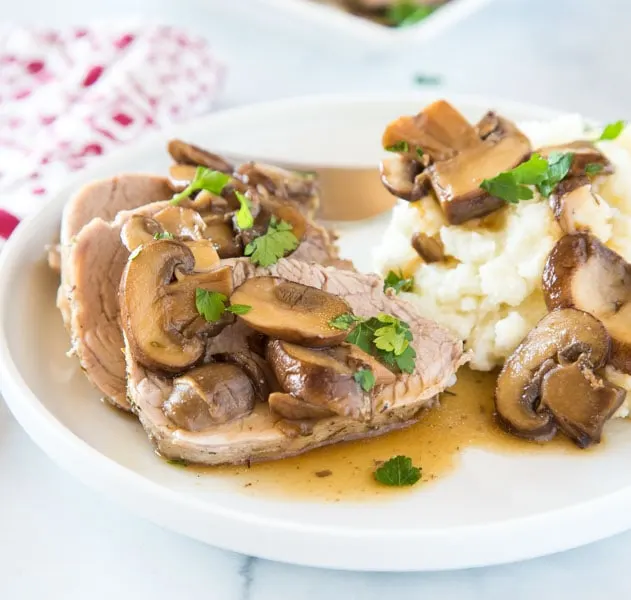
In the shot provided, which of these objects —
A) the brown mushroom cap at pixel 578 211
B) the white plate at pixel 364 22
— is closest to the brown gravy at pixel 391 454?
the brown mushroom cap at pixel 578 211

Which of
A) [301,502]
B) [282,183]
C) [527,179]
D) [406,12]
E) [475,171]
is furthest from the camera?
[406,12]

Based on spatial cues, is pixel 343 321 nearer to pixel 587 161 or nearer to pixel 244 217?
pixel 244 217

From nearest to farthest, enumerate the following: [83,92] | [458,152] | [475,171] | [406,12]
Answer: [475,171] → [458,152] → [83,92] → [406,12]

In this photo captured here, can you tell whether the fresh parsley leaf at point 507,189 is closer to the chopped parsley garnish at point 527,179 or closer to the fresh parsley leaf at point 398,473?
the chopped parsley garnish at point 527,179

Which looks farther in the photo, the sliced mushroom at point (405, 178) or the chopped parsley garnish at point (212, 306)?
the sliced mushroom at point (405, 178)

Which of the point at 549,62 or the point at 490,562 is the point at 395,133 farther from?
the point at 549,62

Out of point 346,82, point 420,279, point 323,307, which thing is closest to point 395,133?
point 420,279

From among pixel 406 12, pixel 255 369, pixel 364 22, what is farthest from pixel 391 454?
pixel 406 12

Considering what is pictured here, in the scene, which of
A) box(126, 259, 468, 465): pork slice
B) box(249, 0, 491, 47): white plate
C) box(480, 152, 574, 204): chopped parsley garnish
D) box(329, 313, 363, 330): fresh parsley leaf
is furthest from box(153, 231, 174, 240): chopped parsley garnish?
box(249, 0, 491, 47): white plate

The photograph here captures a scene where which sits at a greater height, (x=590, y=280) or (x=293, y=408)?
(x=590, y=280)
